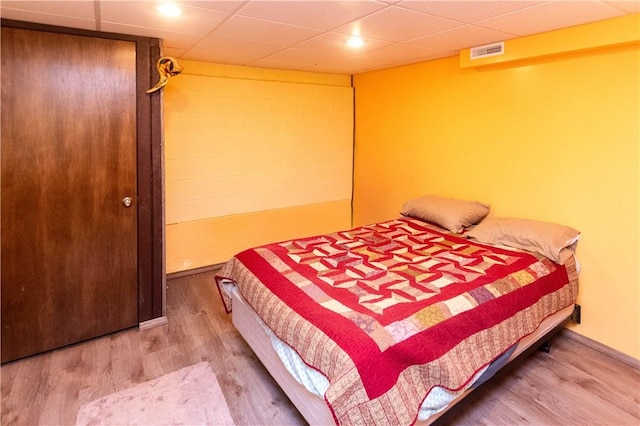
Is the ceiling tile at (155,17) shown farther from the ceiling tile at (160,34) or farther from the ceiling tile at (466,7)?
the ceiling tile at (466,7)

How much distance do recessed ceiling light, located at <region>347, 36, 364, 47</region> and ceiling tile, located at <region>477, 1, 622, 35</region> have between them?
80cm

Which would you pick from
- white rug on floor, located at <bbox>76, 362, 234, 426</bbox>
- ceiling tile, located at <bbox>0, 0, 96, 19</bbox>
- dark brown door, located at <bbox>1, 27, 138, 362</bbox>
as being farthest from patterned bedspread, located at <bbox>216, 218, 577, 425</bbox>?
ceiling tile, located at <bbox>0, 0, 96, 19</bbox>

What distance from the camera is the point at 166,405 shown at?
6.88ft

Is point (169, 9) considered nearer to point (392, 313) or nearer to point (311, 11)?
point (311, 11)

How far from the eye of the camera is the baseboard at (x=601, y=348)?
8.10 ft

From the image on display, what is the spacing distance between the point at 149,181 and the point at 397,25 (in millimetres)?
1986

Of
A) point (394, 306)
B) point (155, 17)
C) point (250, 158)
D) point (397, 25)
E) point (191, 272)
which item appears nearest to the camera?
point (394, 306)

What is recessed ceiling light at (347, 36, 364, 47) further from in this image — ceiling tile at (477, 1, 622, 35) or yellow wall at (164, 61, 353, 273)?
yellow wall at (164, 61, 353, 273)

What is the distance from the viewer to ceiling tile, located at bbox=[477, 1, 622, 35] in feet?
6.61

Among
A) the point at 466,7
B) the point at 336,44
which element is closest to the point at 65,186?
the point at 336,44

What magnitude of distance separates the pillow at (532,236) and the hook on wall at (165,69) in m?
2.52

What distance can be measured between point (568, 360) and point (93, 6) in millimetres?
3535

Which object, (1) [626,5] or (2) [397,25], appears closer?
(1) [626,5]

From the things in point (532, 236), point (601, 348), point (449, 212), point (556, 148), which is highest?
point (556, 148)
